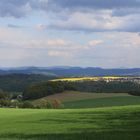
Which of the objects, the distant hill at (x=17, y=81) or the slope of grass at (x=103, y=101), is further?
the distant hill at (x=17, y=81)

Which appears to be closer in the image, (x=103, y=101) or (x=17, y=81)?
(x=103, y=101)

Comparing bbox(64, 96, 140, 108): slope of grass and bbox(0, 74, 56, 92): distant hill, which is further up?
bbox(0, 74, 56, 92): distant hill

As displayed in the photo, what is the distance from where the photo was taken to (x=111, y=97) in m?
77.2

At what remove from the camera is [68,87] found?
8862 cm

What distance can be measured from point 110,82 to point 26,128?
62.0 m

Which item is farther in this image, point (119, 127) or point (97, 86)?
point (97, 86)

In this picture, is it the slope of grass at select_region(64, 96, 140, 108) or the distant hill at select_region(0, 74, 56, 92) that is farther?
the distant hill at select_region(0, 74, 56, 92)

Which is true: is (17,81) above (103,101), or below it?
above

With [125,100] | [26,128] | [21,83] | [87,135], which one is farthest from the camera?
[21,83]

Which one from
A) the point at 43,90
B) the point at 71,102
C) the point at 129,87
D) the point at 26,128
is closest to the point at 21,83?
the point at 43,90

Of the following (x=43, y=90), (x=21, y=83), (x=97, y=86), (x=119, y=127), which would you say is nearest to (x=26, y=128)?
(x=119, y=127)

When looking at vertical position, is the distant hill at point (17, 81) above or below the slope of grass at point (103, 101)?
above

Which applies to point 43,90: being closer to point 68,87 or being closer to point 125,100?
point 68,87

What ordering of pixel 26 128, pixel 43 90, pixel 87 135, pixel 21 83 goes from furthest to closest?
pixel 21 83, pixel 43 90, pixel 26 128, pixel 87 135
